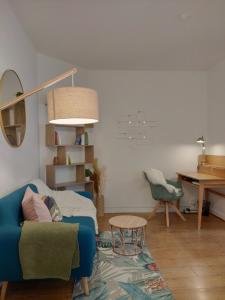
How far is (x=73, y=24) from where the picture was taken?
9.62ft

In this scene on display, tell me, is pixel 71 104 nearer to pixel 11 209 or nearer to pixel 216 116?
pixel 11 209

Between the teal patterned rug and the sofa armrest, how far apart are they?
1.78 feet

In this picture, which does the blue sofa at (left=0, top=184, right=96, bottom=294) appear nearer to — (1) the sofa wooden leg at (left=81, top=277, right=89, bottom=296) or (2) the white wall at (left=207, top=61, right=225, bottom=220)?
(1) the sofa wooden leg at (left=81, top=277, right=89, bottom=296)

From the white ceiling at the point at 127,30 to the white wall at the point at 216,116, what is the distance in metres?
0.32

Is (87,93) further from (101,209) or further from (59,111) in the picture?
(101,209)

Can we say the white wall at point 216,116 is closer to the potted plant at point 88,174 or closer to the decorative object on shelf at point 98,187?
the decorative object on shelf at point 98,187

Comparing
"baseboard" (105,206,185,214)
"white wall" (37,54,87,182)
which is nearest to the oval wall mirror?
"white wall" (37,54,87,182)

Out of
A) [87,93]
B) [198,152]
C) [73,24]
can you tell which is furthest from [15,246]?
[198,152]

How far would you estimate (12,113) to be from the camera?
2.61 metres

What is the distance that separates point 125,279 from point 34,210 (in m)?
1.05

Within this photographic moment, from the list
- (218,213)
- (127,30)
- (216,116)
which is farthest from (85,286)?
(216,116)

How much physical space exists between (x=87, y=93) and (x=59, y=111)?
239 mm

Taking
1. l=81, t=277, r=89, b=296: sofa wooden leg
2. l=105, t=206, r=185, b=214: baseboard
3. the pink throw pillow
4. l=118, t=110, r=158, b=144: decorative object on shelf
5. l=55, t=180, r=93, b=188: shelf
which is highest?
l=118, t=110, r=158, b=144: decorative object on shelf

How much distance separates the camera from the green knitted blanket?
187 centimetres
